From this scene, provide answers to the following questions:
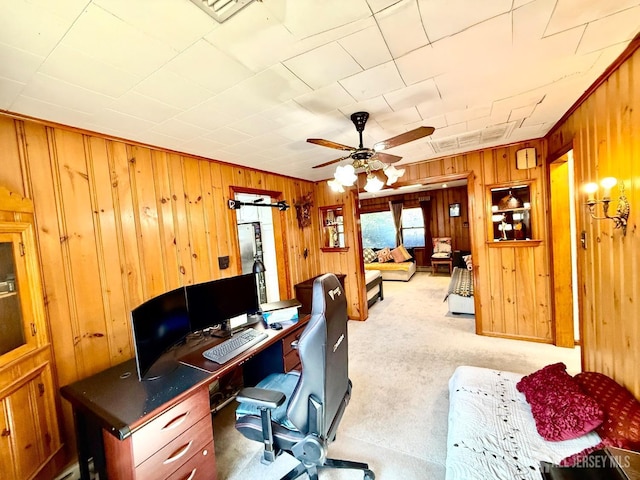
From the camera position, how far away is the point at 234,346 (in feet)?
6.58

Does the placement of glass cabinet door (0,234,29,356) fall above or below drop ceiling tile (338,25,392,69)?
below

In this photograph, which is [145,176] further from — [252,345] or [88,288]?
[252,345]

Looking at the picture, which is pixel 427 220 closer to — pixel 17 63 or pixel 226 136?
pixel 226 136

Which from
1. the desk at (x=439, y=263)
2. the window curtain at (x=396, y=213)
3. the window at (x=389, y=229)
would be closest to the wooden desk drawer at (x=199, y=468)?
the window at (x=389, y=229)

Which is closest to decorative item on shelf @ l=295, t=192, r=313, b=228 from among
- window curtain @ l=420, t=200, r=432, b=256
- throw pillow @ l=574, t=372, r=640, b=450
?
throw pillow @ l=574, t=372, r=640, b=450

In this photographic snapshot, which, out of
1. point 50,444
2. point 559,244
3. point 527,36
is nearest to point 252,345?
point 50,444

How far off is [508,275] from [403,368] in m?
→ 1.89

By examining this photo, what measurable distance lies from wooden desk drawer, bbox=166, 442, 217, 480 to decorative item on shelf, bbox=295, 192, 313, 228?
10.3ft

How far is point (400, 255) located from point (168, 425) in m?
7.04

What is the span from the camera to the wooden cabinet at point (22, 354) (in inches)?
52.4

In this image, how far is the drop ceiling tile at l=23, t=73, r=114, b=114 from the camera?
1377 millimetres

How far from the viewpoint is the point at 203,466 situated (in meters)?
1.61

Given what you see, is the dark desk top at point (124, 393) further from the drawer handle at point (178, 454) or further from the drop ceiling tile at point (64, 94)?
the drop ceiling tile at point (64, 94)

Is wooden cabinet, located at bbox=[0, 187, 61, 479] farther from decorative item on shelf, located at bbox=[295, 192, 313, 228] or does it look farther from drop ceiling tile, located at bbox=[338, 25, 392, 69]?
decorative item on shelf, located at bbox=[295, 192, 313, 228]
